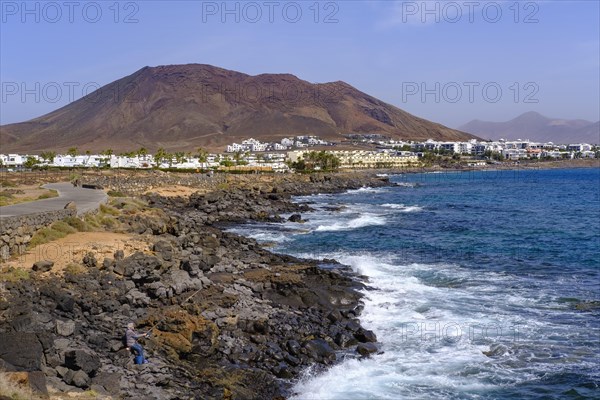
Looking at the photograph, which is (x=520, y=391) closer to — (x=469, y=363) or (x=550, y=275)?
(x=469, y=363)

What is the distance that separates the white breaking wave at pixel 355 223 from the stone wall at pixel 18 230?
1910 cm

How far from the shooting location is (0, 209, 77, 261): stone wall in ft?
61.9

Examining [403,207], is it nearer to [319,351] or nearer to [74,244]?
[74,244]

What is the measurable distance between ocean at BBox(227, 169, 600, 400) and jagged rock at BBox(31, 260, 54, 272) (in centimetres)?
907

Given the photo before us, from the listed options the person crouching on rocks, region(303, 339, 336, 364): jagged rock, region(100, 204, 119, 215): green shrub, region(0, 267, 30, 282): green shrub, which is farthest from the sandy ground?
region(303, 339, 336, 364): jagged rock

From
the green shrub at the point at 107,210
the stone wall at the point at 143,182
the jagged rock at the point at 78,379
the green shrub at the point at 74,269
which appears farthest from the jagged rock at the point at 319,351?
the stone wall at the point at 143,182

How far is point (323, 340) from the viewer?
15609 millimetres

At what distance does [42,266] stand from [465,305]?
46.5ft

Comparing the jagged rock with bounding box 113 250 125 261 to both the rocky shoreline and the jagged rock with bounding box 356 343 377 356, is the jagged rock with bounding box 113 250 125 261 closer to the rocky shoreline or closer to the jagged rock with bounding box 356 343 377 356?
the rocky shoreline

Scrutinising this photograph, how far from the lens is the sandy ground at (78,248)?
18.3 m

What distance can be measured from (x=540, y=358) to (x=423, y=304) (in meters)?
5.17

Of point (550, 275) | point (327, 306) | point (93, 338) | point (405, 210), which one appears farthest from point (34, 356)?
point (405, 210)

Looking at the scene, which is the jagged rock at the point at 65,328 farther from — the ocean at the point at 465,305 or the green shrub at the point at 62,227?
the green shrub at the point at 62,227

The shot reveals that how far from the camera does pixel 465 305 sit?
19.6 metres
